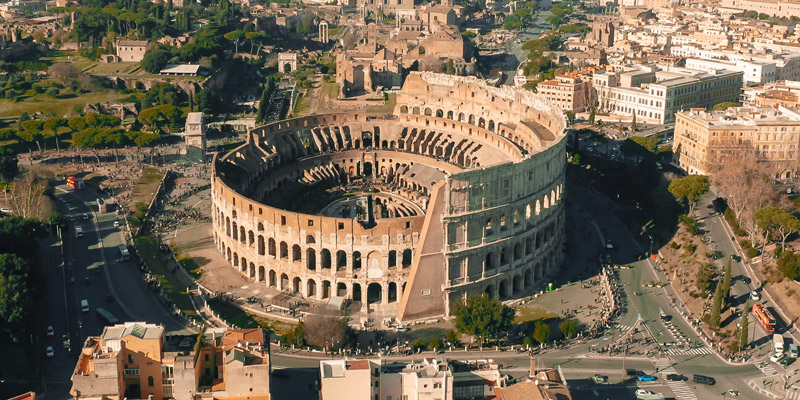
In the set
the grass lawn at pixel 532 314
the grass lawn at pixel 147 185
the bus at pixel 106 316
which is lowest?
the grass lawn at pixel 532 314

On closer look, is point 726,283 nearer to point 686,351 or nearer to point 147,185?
point 686,351

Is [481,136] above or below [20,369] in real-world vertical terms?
above

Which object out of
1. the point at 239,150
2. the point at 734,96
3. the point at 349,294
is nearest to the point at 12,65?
the point at 239,150

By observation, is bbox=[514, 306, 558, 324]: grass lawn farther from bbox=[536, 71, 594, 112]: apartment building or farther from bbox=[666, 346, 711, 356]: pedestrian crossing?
bbox=[536, 71, 594, 112]: apartment building

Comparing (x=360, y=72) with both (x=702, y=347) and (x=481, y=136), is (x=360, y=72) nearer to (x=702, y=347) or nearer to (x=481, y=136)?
(x=481, y=136)

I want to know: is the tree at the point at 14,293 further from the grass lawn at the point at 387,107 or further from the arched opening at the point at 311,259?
the grass lawn at the point at 387,107

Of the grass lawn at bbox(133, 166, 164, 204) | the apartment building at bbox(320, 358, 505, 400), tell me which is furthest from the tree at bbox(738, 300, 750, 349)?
the grass lawn at bbox(133, 166, 164, 204)

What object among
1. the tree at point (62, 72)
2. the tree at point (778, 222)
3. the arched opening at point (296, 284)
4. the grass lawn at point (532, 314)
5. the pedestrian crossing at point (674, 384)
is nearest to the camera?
the pedestrian crossing at point (674, 384)

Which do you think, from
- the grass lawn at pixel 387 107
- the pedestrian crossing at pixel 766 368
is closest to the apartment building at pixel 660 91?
the grass lawn at pixel 387 107
